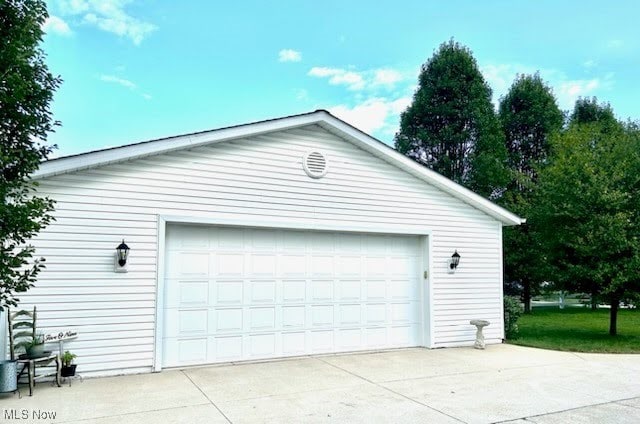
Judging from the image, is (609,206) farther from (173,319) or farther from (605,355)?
(173,319)

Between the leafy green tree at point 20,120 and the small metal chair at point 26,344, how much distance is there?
2.02 m

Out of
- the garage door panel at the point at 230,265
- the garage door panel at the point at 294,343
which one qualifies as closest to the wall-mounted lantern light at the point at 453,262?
the garage door panel at the point at 294,343

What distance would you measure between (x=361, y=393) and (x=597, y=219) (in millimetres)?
7863

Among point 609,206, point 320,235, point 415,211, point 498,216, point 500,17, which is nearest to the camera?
point 320,235

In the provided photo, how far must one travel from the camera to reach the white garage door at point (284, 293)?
7406mm

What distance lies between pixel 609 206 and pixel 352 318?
21.7ft

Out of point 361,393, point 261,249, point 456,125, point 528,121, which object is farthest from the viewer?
point 528,121

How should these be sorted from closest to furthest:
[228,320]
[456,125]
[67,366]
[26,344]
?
[26,344]
[67,366]
[228,320]
[456,125]

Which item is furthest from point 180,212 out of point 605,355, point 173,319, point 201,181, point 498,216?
point 605,355

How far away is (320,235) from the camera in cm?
850

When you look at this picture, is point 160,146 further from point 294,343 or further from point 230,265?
point 294,343

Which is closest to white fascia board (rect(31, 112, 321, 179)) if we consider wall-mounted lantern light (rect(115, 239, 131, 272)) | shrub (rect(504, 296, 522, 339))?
wall-mounted lantern light (rect(115, 239, 131, 272))

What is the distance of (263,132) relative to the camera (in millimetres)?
7922

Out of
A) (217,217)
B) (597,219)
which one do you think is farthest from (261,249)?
(597,219)
